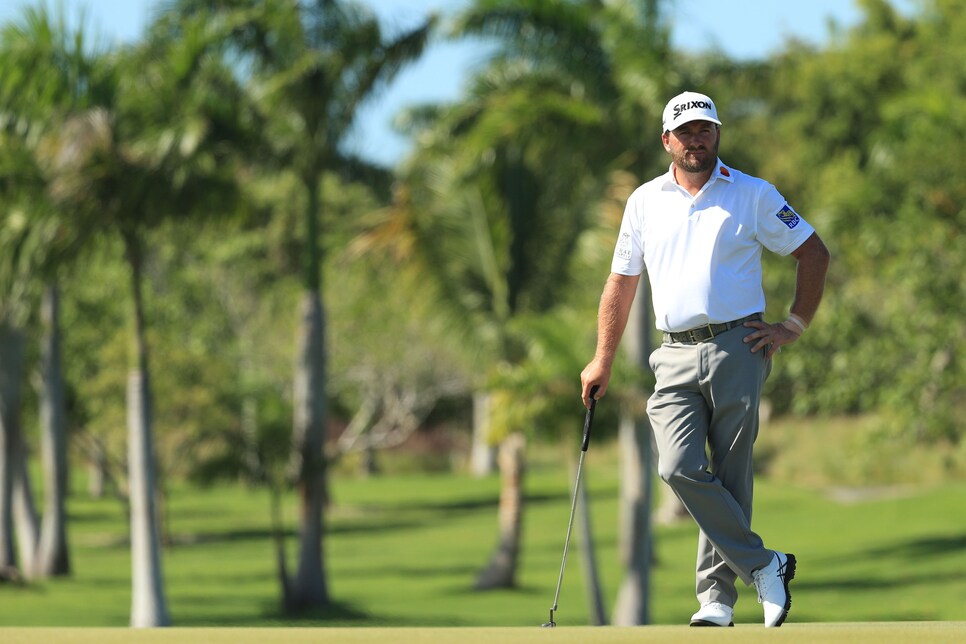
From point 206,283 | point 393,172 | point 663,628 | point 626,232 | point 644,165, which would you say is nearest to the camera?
point 663,628

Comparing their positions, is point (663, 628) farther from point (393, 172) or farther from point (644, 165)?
point (393, 172)

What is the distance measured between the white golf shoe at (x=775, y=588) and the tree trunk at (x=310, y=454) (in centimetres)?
2007

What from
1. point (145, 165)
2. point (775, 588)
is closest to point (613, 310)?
point (775, 588)

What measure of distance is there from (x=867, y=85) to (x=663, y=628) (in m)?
38.5

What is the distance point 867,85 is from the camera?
4297cm

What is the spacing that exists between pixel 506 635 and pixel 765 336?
1691mm

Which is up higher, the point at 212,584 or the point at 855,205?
the point at 855,205

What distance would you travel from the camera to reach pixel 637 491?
76.4 feet

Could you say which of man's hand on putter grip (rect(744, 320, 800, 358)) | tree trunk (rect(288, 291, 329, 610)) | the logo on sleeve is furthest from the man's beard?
tree trunk (rect(288, 291, 329, 610))

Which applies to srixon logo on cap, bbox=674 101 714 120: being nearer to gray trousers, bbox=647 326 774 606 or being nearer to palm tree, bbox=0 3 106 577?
gray trousers, bbox=647 326 774 606

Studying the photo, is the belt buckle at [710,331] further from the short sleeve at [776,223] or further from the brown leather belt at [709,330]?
the short sleeve at [776,223]

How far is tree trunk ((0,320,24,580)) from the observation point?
98.7 ft

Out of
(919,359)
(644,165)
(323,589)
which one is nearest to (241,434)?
(323,589)

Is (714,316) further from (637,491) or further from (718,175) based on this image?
(637,491)
